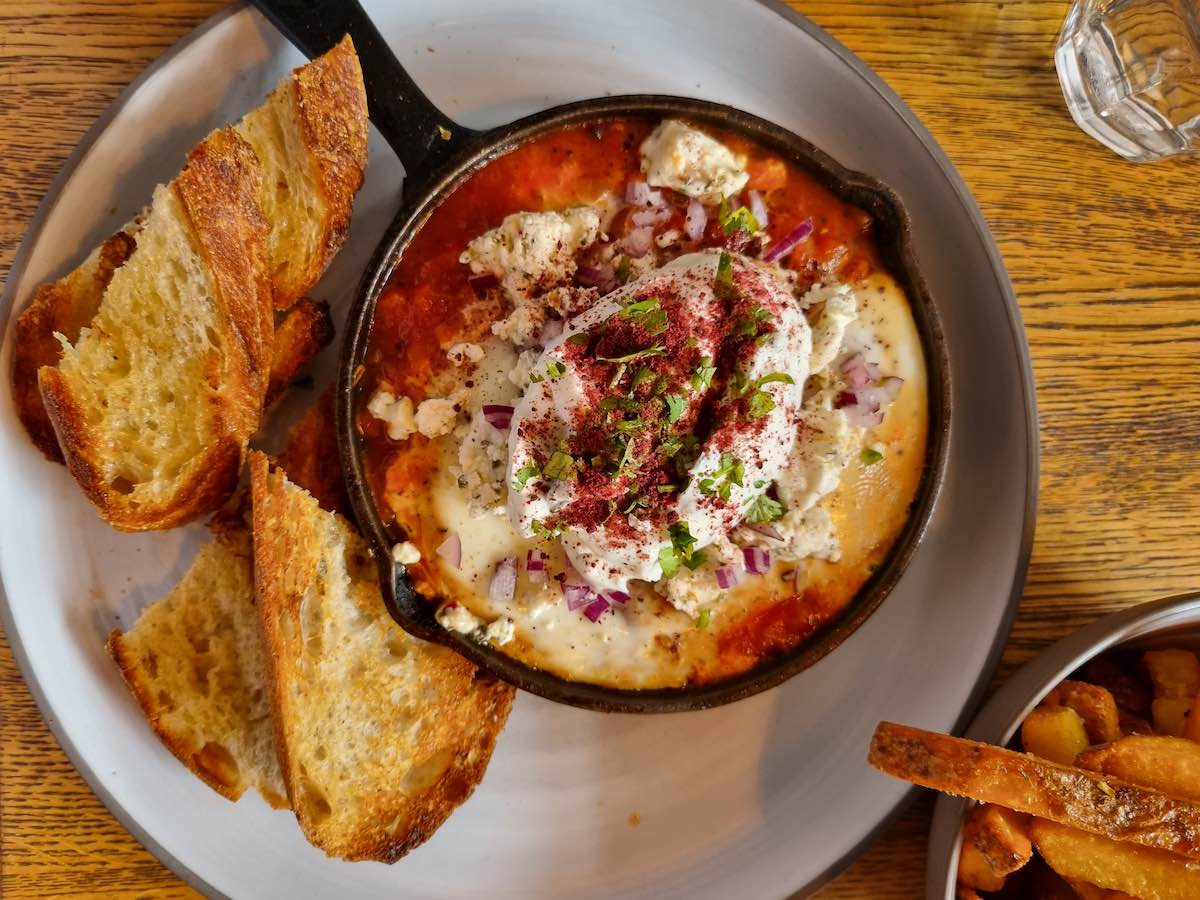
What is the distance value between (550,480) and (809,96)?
52.6 inches

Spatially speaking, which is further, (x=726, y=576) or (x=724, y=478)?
(x=726, y=576)

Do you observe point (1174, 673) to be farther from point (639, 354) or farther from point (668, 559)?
point (639, 354)

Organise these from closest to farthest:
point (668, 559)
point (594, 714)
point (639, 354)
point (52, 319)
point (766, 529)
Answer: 1. point (639, 354)
2. point (668, 559)
3. point (766, 529)
4. point (52, 319)
5. point (594, 714)

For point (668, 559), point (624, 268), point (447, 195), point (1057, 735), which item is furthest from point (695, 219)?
point (1057, 735)

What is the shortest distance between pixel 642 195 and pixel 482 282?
424 mm

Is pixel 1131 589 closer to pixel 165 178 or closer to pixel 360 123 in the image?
pixel 360 123

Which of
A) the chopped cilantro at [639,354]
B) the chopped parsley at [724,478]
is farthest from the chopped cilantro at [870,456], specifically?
the chopped cilantro at [639,354]

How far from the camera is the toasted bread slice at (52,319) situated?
2186 mm

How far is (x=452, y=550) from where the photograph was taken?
2.08m

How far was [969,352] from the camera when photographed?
249cm

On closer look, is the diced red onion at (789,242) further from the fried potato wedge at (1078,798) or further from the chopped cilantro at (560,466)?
the fried potato wedge at (1078,798)

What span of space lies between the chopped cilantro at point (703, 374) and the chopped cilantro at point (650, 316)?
0.11 meters

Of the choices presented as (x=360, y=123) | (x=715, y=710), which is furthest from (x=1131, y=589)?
(x=360, y=123)

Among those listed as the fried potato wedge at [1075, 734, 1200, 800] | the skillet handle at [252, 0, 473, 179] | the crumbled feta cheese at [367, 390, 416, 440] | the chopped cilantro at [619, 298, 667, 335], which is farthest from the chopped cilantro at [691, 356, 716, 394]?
the fried potato wedge at [1075, 734, 1200, 800]
